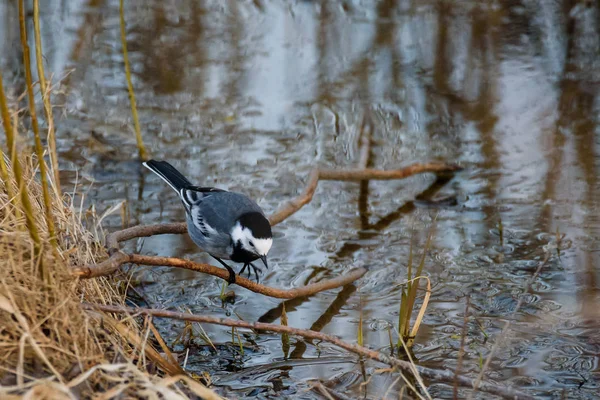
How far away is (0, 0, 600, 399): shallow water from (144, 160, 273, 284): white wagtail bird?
630 millimetres

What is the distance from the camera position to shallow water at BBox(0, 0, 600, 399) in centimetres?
546

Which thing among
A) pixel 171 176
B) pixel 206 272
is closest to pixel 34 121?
pixel 206 272

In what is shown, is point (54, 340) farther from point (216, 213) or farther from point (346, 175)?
point (346, 175)

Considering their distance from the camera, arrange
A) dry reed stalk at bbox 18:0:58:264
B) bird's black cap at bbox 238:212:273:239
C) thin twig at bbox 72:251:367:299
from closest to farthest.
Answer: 1. dry reed stalk at bbox 18:0:58:264
2. thin twig at bbox 72:251:367:299
3. bird's black cap at bbox 238:212:273:239

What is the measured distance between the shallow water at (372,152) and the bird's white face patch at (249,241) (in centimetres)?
69

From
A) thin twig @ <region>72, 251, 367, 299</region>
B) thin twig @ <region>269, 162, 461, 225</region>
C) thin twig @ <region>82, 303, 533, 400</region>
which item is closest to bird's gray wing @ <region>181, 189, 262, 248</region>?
thin twig @ <region>72, 251, 367, 299</region>

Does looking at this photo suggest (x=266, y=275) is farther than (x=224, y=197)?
Yes

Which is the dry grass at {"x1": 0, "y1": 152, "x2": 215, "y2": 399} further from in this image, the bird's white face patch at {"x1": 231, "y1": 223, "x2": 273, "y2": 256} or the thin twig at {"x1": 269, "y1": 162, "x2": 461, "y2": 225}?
the thin twig at {"x1": 269, "y1": 162, "x2": 461, "y2": 225}

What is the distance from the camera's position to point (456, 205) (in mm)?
7707

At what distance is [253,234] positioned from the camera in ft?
17.0

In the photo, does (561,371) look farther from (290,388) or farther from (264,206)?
(264,206)

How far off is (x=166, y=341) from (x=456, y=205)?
3378mm

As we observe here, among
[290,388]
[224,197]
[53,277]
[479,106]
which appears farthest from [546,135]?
[53,277]

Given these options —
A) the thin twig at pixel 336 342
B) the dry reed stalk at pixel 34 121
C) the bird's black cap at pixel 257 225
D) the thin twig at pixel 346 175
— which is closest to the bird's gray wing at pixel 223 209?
the bird's black cap at pixel 257 225
